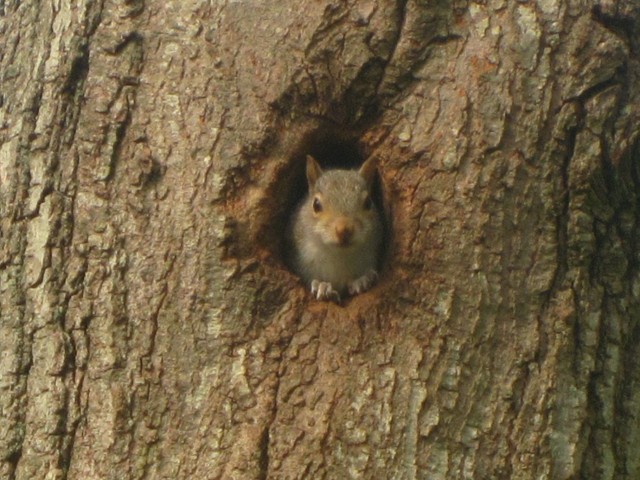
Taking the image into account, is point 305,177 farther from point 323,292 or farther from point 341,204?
point 323,292

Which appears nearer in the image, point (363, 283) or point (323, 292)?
Answer: point (323, 292)

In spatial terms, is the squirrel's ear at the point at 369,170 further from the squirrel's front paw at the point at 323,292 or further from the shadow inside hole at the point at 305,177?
the squirrel's front paw at the point at 323,292

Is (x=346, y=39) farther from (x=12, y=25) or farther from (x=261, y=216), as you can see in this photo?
(x=12, y=25)

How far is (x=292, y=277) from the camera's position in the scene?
3.61 meters

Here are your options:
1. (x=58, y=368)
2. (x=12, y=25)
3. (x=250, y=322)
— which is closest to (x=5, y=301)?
(x=58, y=368)

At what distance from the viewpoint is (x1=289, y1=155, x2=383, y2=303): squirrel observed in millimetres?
4352

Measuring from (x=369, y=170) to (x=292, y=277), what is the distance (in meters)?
0.69

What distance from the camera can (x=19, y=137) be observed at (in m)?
3.60

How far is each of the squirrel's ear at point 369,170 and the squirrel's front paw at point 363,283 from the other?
41 centimetres

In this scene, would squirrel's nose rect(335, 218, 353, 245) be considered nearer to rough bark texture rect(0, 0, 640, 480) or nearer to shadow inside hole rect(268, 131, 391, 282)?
shadow inside hole rect(268, 131, 391, 282)

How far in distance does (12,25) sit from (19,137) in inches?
21.9

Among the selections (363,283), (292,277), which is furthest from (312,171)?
(292,277)

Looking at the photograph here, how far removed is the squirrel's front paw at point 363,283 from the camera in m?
4.33

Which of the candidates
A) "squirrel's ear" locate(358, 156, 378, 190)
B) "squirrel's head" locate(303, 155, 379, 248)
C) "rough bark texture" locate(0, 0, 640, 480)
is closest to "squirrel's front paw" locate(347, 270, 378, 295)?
"squirrel's head" locate(303, 155, 379, 248)
